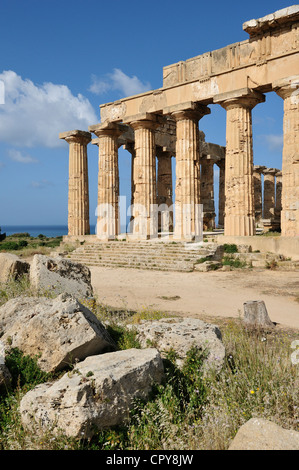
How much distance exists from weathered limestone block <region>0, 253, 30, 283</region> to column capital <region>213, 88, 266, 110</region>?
12.2 metres

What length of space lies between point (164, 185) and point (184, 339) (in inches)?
931

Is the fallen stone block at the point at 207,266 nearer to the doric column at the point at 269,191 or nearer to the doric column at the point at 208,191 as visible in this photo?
the doric column at the point at 208,191

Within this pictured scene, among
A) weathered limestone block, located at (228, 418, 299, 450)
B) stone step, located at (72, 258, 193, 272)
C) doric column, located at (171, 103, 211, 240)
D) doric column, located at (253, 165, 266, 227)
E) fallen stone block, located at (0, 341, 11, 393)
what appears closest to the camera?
weathered limestone block, located at (228, 418, 299, 450)

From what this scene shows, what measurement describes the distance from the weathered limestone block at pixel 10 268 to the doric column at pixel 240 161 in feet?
36.2

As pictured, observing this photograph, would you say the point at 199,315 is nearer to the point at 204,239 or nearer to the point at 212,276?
the point at 212,276

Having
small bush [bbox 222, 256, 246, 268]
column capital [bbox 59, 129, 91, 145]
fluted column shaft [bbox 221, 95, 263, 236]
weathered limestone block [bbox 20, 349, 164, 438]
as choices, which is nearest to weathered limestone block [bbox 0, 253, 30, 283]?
weathered limestone block [bbox 20, 349, 164, 438]

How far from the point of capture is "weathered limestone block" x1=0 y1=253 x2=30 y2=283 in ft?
24.2

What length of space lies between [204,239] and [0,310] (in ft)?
44.2

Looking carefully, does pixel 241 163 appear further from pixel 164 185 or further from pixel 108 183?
pixel 164 185

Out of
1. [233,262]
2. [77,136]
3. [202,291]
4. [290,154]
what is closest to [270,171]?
[77,136]

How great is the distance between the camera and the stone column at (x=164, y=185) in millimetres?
27203

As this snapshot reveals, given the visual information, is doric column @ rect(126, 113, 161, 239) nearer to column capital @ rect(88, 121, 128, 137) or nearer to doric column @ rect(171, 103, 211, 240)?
column capital @ rect(88, 121, 128, 137)

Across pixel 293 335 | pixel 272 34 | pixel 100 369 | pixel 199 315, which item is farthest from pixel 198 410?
pixel 272 34

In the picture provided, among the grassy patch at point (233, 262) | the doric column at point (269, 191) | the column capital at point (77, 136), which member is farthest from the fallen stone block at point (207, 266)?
the doric column at point (269, 191)
